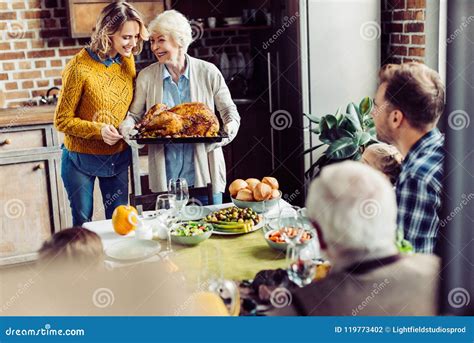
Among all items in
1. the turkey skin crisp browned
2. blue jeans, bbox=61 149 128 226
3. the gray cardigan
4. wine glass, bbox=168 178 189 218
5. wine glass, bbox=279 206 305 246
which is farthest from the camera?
blue jeans, bbox=61 149 128 226

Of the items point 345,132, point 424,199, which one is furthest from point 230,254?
point 345,132

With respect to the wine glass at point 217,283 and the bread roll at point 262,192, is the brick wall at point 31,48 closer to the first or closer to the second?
the bread roll at point 262,192

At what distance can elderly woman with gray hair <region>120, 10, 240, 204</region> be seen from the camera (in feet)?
6.76

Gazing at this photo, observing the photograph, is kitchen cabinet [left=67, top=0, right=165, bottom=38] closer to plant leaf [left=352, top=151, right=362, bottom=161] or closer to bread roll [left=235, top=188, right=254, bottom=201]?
plant leaf [left=352, top=151, right=362, bottom=161]

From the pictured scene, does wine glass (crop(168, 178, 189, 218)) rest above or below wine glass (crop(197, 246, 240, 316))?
above

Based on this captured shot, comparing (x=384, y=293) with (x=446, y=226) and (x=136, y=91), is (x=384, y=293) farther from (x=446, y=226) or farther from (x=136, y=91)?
(x=136, y=91)

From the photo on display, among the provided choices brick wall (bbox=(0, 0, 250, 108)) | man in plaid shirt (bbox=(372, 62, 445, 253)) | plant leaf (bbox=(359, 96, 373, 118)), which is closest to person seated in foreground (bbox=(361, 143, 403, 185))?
man in plaid shirt (bbox=(372, 62, 445, 253))

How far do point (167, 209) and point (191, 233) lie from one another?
→ 13cm

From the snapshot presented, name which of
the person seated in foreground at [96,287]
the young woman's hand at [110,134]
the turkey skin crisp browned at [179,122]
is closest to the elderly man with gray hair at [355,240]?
the person seated in foreground at [96,287]

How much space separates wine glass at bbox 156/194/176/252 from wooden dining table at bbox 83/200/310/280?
84mm

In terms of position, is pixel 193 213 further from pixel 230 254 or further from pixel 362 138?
pixel 362 138

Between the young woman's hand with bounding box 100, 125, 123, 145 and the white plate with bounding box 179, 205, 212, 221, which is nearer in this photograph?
the white plate with bounding box 179, 205, 212, 221

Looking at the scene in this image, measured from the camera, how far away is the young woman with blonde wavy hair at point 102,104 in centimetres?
201
